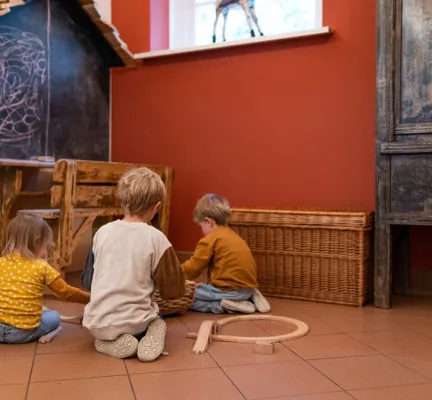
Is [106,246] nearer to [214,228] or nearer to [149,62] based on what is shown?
[214,228]

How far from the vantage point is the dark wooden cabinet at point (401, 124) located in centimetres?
280

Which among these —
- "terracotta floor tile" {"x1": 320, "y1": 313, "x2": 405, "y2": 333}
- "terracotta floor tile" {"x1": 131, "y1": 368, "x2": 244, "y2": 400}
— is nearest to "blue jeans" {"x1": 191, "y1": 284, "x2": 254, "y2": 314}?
"terracotta floor tile" {"x1": 320, "y1": 313, "x2": 405, "y2": 333}

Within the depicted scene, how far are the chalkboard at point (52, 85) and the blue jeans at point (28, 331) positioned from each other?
1482 millimetres

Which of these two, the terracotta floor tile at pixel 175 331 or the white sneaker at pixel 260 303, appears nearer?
the terracotta floor tile at pixel 175 331

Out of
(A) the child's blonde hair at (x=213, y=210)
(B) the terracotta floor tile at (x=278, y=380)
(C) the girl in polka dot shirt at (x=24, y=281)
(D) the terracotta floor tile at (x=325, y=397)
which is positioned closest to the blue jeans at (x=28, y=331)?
(C) the girl in polka dot shirt at (x=24, y=281)

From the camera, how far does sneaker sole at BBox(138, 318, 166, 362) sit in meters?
2.00

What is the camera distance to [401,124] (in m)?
2.87

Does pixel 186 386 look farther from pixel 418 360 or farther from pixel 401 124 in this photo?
pixel 401 124

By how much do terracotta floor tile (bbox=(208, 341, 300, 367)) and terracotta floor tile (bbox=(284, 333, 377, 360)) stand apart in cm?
5

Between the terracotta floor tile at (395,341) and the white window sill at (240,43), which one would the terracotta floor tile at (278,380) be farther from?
the white window sill at (240,43)

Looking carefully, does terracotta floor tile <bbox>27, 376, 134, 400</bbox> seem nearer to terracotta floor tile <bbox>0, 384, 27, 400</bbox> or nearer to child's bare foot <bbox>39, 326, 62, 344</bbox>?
terracotta floor tile <bbox>0, 384, 27, 400</bbox>

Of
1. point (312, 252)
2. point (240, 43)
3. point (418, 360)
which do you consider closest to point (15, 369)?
point (418, 360)

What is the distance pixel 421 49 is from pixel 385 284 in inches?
49.6

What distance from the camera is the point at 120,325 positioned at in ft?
6.79
